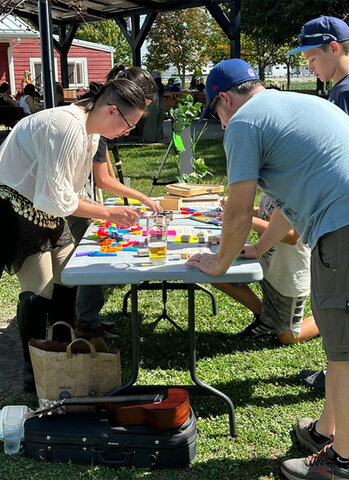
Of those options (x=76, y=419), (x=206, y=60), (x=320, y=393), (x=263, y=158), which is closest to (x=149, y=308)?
(x=320, y=393)

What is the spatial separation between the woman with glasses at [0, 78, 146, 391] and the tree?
97.8 ft

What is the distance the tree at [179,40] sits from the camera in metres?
31.8

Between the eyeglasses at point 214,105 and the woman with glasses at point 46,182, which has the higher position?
the eyeglasses at point 214,105

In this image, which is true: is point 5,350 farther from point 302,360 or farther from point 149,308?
point 302,360

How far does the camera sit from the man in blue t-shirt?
2.23 m

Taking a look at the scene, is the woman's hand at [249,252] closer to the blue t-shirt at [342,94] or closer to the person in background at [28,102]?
the blue t-shirt at [342,94]

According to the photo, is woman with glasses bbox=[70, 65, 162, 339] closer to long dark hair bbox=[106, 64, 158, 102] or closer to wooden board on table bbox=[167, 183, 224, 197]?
long dark hair bbox=[106, 64, 158, 102]

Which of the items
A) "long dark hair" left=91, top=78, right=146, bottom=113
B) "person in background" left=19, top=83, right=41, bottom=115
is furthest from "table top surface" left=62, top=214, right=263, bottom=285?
"person in background" left=19, top=83, right=41, bottom=115

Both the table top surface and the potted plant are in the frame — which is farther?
the potted plant

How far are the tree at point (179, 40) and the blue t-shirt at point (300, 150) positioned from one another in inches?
1206

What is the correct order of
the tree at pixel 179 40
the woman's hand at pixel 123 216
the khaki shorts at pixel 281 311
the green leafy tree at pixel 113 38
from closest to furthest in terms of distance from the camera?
1. the woman's hand at pixel 123 216
2. the khaki shorts at pixel 281 311
3. the tree at pixel 179 40
4. the green leafy tree at pixel 113 38

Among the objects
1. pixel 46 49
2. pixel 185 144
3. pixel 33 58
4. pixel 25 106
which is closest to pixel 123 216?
pixel 185 144

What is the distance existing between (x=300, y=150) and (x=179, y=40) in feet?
106

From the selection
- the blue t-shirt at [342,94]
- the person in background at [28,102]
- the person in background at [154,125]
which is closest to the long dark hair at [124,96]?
the blue t-shirt at [342,94]
